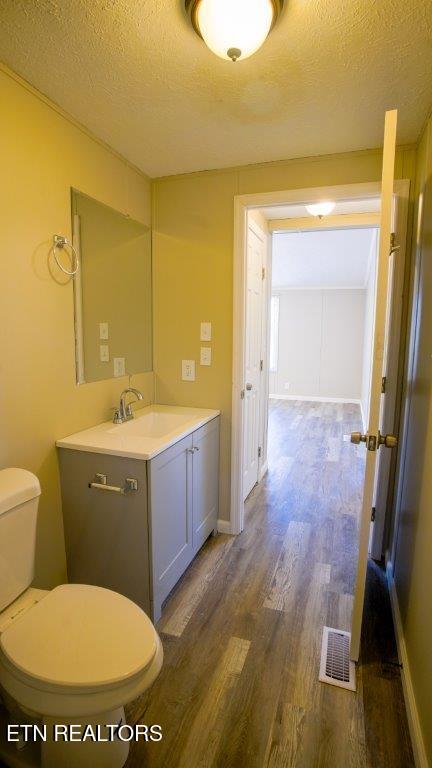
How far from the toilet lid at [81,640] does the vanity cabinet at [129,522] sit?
42 cm

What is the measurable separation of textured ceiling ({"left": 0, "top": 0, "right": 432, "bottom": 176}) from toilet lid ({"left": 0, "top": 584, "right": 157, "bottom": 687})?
185 cm

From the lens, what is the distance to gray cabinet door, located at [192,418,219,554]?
214cm

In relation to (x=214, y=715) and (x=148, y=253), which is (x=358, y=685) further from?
(x=148, y=253)

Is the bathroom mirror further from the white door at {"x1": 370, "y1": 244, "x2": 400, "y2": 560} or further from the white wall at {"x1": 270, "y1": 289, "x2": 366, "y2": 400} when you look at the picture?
the white wall at {"x1": 270, "y1": 289, "x2": 366, "y2": 400}

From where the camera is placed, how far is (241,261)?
2.30 m

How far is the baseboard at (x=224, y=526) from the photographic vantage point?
101 inches

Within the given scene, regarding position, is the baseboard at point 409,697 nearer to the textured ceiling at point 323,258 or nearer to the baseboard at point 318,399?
the textured ceiling at point 323,258

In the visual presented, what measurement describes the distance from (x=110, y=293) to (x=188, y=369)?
0.69m

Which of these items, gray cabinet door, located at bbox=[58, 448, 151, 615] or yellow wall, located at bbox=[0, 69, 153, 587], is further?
gray cabinet door, located at bbox=[58, 448, 151, 615]

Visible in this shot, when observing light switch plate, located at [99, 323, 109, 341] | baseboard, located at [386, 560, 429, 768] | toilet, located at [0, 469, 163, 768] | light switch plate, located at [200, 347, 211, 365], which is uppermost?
light switch plate, located at [99, 323, 109, 341]

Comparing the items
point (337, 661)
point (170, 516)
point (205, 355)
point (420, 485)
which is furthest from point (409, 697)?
point (205, 355)

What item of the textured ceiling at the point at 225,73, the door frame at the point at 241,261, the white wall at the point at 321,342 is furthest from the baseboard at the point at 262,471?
the white wall at the point at 321,342

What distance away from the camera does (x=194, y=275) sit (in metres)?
2.41

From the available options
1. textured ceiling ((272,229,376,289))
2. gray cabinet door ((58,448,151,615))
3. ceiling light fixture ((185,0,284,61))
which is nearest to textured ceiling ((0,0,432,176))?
ceiling light fixture ((185,0,284,61))
